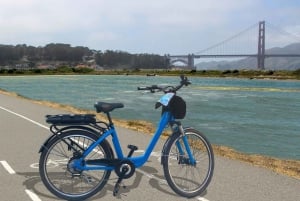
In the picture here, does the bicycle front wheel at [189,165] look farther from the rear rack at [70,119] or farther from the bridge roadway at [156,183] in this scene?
the rear rack at [70,119]

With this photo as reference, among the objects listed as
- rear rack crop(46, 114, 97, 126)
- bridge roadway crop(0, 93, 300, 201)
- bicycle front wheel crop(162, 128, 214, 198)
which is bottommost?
bridge roadway crop(0, 93, 300, 201)

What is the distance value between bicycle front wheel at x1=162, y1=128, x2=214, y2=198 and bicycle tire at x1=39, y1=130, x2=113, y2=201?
2.58ft

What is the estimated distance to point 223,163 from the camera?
8.18m

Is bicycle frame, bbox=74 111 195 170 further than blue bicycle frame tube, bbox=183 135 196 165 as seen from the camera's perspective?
No

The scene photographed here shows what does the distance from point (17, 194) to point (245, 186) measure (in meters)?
3.20

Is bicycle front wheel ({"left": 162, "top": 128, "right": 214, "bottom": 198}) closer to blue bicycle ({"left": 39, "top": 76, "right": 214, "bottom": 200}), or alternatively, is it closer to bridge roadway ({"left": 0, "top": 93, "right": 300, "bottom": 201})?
blue bicycle ({"left": 39, "top": 76, "right": 214, "bottom": 200})

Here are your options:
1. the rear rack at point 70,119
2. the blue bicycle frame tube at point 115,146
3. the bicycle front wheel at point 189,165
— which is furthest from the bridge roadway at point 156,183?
the rear rack at point 70,119

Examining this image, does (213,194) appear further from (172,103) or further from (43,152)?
(43,152)

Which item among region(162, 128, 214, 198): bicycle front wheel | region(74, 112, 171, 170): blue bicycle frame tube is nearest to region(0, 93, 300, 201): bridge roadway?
region(162, 128, 214, 198): bicycle front wheel

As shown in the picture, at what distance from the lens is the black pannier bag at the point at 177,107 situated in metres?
5.67

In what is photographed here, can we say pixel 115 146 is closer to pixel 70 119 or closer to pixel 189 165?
pixel 70 119

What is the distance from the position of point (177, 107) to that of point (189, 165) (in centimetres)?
84

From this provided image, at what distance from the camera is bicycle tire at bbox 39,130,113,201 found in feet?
18.0

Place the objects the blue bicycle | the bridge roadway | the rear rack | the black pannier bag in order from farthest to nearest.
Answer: the bridge roadway → the black pannier bag → the blue bicycle → the rear rack
